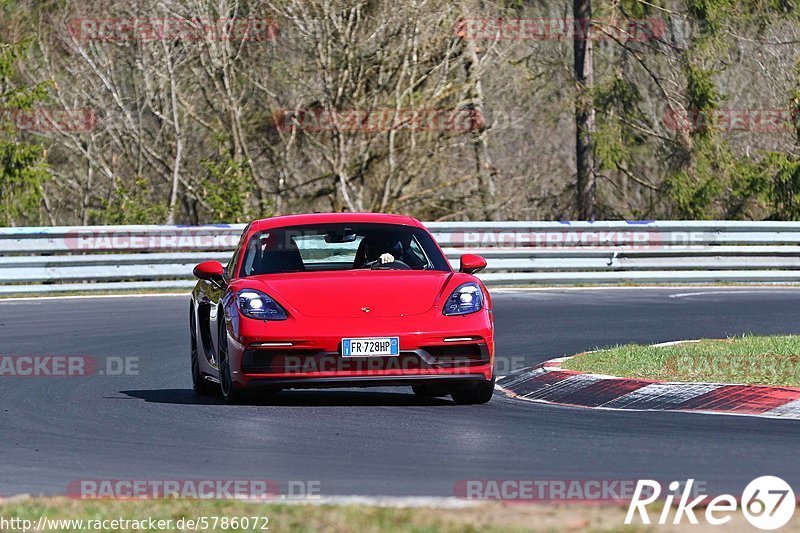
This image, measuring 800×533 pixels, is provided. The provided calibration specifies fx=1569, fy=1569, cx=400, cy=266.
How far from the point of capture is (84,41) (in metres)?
35.4

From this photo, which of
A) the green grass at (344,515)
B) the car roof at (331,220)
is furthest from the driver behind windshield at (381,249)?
the green grass at (344,515)

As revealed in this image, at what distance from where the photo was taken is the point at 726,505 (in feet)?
20.2

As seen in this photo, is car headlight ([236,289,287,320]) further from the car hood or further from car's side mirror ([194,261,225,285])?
car's side mirror ([194,261,225,285])

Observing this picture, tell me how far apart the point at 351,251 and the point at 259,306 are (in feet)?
5.26

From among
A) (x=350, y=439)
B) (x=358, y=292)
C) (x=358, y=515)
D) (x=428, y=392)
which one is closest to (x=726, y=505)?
(x=358, y=515)

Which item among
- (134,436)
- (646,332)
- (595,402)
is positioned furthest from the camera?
(646,332)

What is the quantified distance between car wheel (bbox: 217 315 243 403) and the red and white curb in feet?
7.14

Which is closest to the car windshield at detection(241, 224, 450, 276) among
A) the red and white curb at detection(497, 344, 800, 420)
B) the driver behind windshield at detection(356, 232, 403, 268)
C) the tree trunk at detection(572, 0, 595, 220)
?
the driver behind windshield at detection(356, 232, 403, 268)

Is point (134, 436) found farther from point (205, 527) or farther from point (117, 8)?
point (117, 8)

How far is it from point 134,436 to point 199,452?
0.89m

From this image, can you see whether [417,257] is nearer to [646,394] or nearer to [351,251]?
[351,251]

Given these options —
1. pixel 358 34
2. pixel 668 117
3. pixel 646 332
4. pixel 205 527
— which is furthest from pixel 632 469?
pixel 668 117

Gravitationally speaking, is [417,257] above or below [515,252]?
above

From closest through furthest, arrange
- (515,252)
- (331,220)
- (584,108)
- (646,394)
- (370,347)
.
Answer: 1. (370,347)
2. (646,394)
3. (331,220)
4. (515,252)
5. (584,108)
